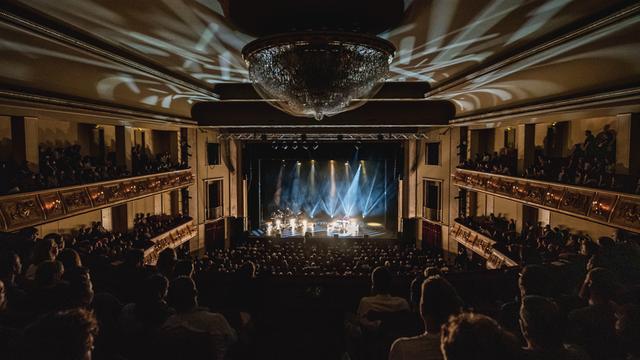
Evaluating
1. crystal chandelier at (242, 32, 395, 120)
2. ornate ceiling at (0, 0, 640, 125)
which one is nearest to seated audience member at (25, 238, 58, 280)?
ornate ceiling at (0, 0, 640, 125)

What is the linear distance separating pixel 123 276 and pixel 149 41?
11.7 feet

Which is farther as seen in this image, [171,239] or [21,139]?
[171,239]

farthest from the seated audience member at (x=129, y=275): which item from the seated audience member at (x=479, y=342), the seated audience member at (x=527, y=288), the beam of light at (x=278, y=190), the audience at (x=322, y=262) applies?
the beam of light at (x=278, y=190)

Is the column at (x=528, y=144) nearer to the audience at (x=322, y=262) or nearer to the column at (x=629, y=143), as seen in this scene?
the column at (x=629, y=143)

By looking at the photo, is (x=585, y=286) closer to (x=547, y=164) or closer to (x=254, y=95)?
(x=547, y=164)

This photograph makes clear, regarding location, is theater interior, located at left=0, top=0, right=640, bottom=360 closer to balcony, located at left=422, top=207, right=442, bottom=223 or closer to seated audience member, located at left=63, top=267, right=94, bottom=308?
seated audience member, located at left=63, top=267, right=94, bottom=308

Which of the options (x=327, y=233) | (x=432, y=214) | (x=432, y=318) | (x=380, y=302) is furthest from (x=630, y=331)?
(x=327, y=233)

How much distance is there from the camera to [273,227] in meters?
21.1

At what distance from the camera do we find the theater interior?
8.43 feet

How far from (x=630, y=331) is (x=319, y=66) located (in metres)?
2.73

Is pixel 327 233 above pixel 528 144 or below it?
below

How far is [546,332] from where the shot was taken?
1.97 m

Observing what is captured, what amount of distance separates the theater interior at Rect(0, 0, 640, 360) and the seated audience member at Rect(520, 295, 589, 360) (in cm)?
1

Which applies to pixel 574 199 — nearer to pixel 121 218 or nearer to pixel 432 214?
pixel 432 214
